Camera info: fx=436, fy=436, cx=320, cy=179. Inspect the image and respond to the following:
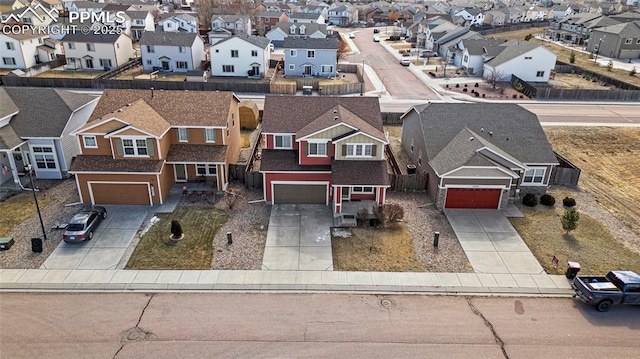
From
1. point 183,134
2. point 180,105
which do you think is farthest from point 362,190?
point 180,105

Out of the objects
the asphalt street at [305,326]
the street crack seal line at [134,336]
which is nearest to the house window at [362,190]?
the asphalt street at [305,326]

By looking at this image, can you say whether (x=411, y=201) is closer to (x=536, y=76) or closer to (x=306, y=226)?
(x=306, y=226)

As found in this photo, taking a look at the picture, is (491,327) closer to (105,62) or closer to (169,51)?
(169,51)

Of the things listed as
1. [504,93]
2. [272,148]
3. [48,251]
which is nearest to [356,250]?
[272,148]

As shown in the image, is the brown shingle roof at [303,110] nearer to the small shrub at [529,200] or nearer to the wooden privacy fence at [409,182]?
the wooden privacy fence at [409,182]

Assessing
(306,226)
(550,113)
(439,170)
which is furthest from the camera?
(550,113)

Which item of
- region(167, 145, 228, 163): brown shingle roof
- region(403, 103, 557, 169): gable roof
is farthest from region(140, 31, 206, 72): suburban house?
region(403, 103, 557, 169): gable roof

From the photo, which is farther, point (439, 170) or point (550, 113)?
point (550, 113)
